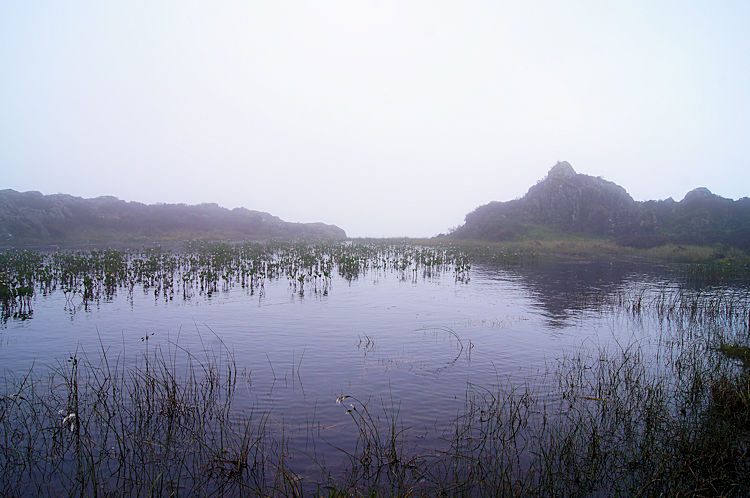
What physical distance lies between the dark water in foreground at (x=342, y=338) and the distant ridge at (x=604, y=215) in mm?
55743

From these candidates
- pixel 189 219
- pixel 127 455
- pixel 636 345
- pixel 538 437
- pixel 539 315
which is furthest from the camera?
pixel 189 219

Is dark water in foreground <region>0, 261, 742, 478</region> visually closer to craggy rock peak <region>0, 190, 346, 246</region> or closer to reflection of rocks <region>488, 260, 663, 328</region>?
reflection of rocks <region>488, 260, 663, 328</region>

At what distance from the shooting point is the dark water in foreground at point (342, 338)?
30.7 feet

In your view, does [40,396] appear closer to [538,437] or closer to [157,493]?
[157,493]

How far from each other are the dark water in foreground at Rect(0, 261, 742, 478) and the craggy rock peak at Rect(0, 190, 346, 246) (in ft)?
198

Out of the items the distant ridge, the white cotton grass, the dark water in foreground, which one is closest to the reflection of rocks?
the dark water in foreground

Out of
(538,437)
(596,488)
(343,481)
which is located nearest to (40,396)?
(343,481)

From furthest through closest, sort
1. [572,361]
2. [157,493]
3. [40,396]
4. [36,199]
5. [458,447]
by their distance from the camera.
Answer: [36,199] < [572,361] < [40,396] < [458,447] < [157,493]

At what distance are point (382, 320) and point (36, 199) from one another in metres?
94.4

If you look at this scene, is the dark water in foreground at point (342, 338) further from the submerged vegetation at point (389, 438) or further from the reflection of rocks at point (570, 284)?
the submerged vegetation at point (389, 438)

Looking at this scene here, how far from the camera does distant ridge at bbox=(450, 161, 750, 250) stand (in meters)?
69.2

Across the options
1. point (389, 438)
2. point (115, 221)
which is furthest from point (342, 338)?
point (115, 221)

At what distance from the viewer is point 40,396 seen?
29.3 ft

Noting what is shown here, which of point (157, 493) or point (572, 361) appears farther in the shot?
point (572, 361)
